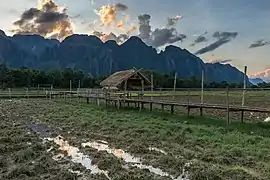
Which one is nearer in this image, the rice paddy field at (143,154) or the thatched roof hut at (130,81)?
the rice paddy field at (143,154)

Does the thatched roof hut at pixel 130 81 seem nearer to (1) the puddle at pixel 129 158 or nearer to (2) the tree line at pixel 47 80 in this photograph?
(1) the puddle at pixel 129 158

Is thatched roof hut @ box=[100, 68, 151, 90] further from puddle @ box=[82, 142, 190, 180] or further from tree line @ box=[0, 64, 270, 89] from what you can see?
tree line @ box=[0, 64, 270, 89]

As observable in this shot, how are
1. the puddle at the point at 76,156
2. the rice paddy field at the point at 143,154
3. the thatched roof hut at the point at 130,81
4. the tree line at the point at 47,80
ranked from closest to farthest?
the rice paddy field at the point at 143,154 → the puddle at the point at 76,156 → the thatched roof hut at the point at 130,81 → the tree line at the point at 47,80

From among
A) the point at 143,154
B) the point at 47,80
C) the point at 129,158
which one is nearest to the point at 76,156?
the point at 129,158

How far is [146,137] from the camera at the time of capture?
1527cm

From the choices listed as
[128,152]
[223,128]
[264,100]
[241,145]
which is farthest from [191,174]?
[264,100]

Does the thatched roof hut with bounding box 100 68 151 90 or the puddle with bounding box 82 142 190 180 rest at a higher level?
the thatched roof hut with bounding box 100 68 151 90

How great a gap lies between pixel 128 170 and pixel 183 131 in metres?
7.36

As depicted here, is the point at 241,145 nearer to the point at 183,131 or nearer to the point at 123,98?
the point at 183,131

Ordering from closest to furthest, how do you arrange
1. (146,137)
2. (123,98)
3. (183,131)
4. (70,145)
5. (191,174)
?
(191,174) → (70,145) → (146,137) → (183,131) → (123,98)

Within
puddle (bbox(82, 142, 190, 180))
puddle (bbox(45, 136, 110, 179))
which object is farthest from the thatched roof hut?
puddle (bbox(82, 142, 190, 180))

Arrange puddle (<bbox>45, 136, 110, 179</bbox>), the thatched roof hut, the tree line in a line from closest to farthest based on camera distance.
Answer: puddle (<bbox>45, 136, 110, 179</bbox>) < the thatched roof hut < the tree line

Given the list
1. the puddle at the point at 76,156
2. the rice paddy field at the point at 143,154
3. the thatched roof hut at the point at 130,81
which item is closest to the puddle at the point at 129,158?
the rice paddy field at the point at 143,154

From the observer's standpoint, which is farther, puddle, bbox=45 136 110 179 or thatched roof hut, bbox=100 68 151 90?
thatched roof hut, bbox=100 68 151 90
